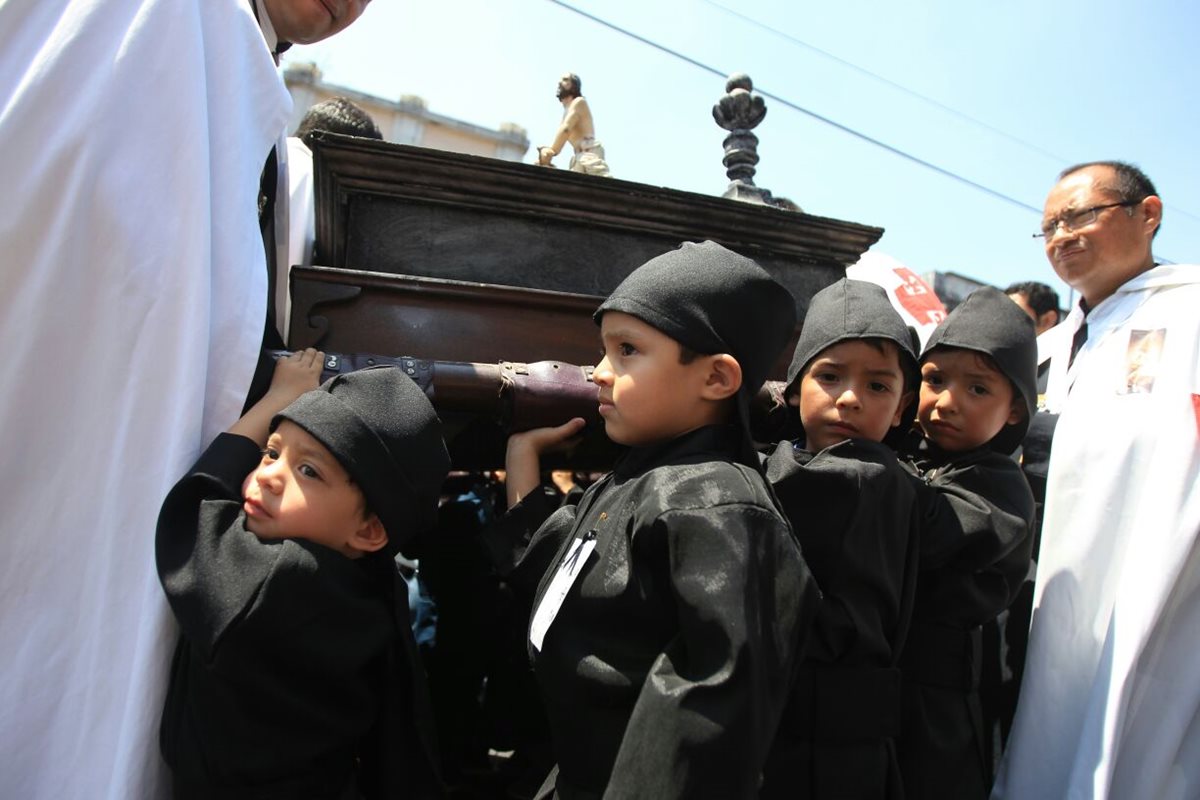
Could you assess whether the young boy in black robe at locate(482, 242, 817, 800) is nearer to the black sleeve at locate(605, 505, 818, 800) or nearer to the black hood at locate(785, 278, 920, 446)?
the black sleeve at locate(605, 505, 818, 800)

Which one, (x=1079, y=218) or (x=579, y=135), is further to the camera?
(x=579, y=135)

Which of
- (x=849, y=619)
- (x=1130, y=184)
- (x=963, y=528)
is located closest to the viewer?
(x=849, y=619)

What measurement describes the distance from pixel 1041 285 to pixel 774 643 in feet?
12.2

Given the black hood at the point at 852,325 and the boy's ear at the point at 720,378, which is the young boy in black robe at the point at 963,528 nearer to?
the black hood at the point at 852,325

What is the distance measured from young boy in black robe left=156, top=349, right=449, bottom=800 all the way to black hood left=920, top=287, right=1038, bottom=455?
115 centimetres

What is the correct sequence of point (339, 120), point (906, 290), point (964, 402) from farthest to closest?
point (906, 290) → point (339, 120) → point (964, 402)

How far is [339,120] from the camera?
2.52 meters

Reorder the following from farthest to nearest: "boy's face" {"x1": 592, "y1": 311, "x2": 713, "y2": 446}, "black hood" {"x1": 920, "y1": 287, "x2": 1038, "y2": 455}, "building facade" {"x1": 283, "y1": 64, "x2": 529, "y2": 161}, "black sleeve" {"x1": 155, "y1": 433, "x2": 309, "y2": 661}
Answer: "building facade" {"x1": 283, "y1": 64, "x2": 529, "y2": 161}, "black hood" {"x1": 920, "y1": 287, "x2": 1038, "y2": 455}, "boy's face" {"x1": 592, "y1": 311, "x2": 713, "y2": 446}, "black sleeve" {"x1": 155, "y1": 433, "x2": 309, "y2": 661}

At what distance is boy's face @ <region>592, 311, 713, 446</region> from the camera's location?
1.27 meters

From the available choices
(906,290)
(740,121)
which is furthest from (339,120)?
(906,290)

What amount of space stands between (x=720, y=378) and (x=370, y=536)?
63 cm

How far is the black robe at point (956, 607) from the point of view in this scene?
1477mm

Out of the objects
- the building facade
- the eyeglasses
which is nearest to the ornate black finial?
the eyeglasses

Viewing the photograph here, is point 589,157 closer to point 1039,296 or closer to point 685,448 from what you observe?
point 1039,296
